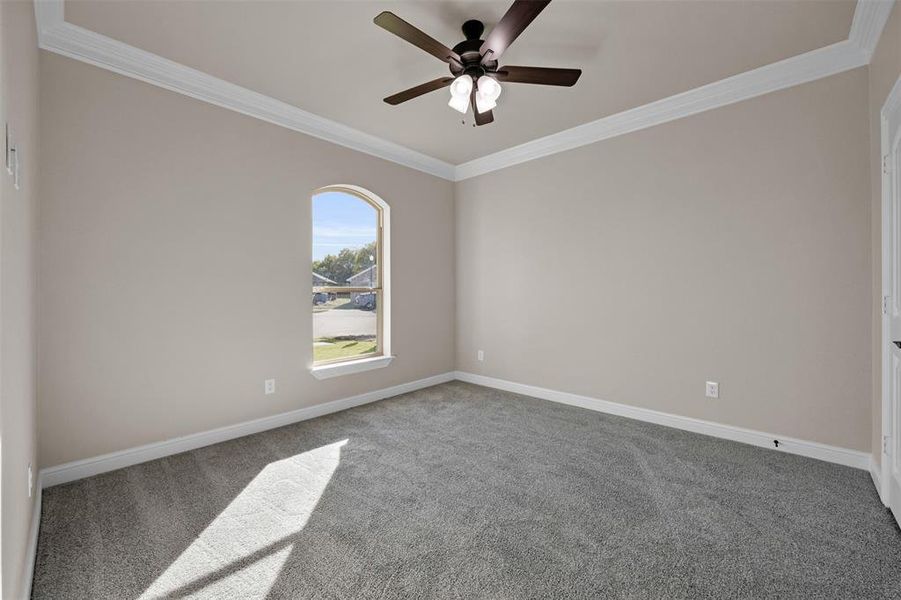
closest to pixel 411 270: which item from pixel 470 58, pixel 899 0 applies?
pixel 470 58

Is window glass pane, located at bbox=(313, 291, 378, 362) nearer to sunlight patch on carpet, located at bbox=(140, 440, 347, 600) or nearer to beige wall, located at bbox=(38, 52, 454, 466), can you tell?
beige wall, located at bbox=(38, 52, 454, 466)

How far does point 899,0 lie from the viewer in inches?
79.0

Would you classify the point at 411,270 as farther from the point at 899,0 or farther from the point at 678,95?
the point at 899,0

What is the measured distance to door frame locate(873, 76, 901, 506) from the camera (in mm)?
2219

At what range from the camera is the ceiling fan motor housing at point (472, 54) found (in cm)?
238

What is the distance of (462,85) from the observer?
245 centimetres

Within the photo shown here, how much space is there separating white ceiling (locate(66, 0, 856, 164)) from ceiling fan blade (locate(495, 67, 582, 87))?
295 millimetres

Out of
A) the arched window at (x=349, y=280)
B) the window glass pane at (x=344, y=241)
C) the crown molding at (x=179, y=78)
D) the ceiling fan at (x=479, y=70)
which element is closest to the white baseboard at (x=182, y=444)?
the arched window at (x=349, y=280)

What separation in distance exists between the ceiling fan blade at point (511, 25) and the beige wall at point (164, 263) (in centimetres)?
208

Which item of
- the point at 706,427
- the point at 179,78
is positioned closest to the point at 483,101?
the point at 179,78

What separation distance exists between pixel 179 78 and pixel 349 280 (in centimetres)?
212

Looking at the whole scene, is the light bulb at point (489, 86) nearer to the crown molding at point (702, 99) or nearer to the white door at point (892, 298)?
the crown molding at point (702, 99)

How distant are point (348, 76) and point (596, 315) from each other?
2.95 metres

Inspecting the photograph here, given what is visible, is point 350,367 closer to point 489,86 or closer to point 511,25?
point 489,86
